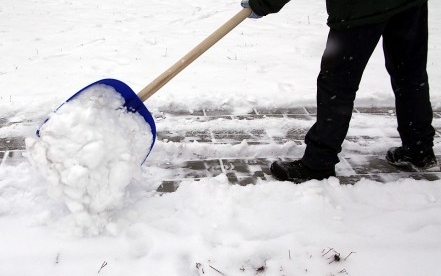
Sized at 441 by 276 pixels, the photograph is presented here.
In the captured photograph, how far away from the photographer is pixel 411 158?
2.52 meters

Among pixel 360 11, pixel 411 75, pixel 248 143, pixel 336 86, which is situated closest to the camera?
pixel 360 11

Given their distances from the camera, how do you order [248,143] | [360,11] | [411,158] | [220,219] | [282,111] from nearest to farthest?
[360,11], [220,219], [411,158], [248,143], [282,111]

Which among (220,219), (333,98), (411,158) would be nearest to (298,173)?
(333,98)

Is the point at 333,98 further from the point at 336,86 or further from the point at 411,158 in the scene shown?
the point at 411,158

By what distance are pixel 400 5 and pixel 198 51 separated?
1030mm

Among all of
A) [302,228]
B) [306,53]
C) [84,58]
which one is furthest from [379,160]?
[84,58]

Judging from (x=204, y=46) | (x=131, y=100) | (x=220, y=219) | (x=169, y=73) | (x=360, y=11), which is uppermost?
(x=360, y=11)

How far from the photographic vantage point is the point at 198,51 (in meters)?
2.13

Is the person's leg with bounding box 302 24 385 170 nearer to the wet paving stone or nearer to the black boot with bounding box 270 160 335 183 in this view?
the black boot with bounding box 270 160 335 183

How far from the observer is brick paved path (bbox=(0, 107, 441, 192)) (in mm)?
2432

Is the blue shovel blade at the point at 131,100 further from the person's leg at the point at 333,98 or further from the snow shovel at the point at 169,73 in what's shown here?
the person's leg at the point at 333,98

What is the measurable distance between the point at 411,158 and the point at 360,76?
803 millimetres

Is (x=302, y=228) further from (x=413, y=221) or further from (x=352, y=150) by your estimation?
(x=352, y=150)

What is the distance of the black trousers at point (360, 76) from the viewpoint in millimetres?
1984
